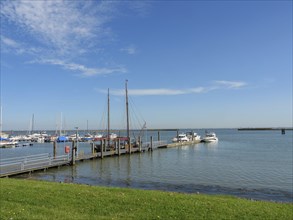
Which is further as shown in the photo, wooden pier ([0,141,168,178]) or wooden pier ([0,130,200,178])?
wooden pier ([0,130,200,178])

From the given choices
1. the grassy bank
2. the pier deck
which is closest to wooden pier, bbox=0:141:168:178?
the pier deck

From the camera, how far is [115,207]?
12141 millimetres

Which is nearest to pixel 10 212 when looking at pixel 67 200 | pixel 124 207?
pixel 67 200

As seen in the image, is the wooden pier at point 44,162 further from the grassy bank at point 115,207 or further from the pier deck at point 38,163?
the grassy bank at point 115,207

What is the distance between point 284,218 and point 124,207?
5.78 meters

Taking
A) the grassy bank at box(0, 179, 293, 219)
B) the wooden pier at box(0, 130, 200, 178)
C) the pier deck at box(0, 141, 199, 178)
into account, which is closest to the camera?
the grassy bank at box(0, 179, 293, 219)

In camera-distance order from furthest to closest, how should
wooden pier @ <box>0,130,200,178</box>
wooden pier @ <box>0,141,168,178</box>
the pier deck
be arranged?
wooden pier @ <box>0,130,200,178</box> → wooden pier @ <box>0,141,168,178</box> → the pier deck

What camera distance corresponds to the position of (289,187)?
26703mm

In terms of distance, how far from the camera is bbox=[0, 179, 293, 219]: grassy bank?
36.1 ft

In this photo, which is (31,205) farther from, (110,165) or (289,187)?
(110,165)

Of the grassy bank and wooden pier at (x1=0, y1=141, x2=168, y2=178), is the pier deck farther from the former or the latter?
the grassy bank

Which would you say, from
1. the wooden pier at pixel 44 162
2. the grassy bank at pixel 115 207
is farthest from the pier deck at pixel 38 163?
the grassy bank at pixel 115 207

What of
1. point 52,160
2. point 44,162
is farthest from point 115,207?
point 52,160

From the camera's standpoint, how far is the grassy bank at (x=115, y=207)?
11.0 metres
